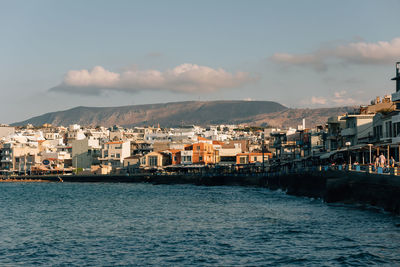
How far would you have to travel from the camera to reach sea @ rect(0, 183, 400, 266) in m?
27.5

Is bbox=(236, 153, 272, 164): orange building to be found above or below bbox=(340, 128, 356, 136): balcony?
below

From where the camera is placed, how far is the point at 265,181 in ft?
342

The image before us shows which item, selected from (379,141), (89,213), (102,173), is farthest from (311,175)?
(102,173)

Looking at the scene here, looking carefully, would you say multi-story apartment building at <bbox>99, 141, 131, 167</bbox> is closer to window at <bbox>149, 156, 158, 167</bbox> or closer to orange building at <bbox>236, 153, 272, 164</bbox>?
window at <bbox>149, 156, 158, 167</bbox>

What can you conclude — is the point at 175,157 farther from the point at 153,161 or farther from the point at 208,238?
the point at 208,238

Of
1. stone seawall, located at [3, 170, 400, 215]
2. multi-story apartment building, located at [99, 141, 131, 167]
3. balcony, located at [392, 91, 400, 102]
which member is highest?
balcony, located at [392, 91, 400, 102]

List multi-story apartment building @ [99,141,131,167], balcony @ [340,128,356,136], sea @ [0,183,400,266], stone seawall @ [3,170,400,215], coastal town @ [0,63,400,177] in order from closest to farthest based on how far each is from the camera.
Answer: sea @ [0,183,400,266]
stone seawall @ [3,170,400,215]
balcony @ [340,128,356,136]
coastal town @ [0,63,400,177]
multi-story apartment building @ [99,141,131,167]

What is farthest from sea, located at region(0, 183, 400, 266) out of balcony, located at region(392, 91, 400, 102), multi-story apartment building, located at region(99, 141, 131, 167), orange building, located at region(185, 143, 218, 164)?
multi-story apartment building, located at region(99, 141, 131, 167)

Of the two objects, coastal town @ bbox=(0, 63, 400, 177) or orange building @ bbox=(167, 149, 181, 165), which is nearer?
coastal town @ bbox=(0, 63, 400, 177)

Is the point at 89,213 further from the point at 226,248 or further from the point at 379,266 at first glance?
the point at 379,266

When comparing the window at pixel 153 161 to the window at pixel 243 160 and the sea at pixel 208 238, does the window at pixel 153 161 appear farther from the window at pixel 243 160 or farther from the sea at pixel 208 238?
the sea at pixel 208 238

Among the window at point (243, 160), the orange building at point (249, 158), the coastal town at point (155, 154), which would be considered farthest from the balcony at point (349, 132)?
the window at point (243, 160)

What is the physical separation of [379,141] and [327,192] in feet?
65.0

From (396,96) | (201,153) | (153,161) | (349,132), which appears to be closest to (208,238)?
(396,96)
